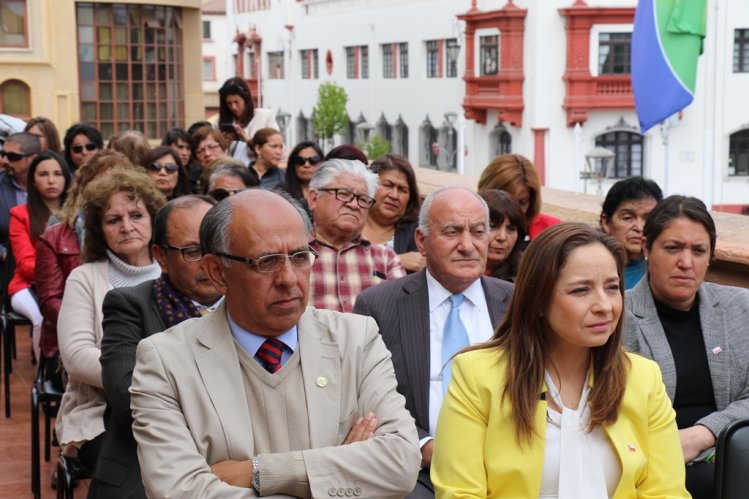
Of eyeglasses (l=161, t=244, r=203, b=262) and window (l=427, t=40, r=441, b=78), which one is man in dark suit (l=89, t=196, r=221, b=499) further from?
window (l=427, t=40, r=441, b=78)

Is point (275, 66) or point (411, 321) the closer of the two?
point (411, 321)

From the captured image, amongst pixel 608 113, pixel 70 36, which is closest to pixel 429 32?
pixel 608 113

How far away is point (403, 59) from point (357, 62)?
4.66 metres

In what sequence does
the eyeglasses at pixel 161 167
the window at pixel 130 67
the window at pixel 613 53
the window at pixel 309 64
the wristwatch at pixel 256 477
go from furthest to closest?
the window at pixel 309 64
the window at pixel 613 53
the window at pixel 130 67
the eyeglasses at pixel 161 167
the wristwatch at pixel 256 477

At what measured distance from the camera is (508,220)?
5953 millimetres

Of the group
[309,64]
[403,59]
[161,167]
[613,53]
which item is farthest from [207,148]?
[309,64]

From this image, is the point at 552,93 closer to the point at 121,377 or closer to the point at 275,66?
the point at 275,66

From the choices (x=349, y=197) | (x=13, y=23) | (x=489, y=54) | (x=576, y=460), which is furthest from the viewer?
(x=489, y=54)

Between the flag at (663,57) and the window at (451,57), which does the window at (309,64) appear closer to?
the window at (451,57)

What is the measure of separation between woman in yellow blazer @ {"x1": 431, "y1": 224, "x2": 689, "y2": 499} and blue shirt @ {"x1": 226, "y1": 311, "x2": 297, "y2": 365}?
0.55m

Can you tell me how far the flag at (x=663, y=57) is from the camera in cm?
1195

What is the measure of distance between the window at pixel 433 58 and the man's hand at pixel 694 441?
170 feet

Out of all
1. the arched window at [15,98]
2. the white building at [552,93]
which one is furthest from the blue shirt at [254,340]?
the white building at [552,93]

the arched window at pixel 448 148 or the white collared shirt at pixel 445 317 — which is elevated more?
the white collared shirt at pixel 445 317
